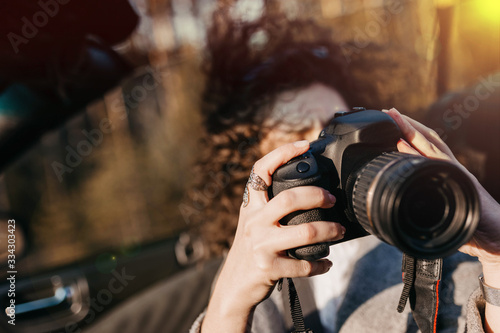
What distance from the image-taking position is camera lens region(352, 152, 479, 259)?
1.72 feet

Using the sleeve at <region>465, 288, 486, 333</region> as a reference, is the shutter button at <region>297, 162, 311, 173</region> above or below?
above

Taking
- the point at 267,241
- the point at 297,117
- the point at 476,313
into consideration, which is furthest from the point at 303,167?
the point at 476,313

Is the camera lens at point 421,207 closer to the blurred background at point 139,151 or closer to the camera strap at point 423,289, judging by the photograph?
the camera strap at point 423,289

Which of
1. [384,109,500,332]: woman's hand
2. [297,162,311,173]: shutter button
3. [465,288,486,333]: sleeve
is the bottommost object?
[465,288,486,333]: sleeve

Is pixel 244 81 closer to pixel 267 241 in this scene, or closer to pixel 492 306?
pixel 267 241

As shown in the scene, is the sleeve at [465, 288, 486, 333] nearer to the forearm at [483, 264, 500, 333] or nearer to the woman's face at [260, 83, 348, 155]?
the forearm at [483, 264, 500, 333]

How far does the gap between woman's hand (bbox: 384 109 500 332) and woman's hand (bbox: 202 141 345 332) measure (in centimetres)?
18

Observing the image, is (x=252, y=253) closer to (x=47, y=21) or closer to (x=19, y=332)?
(x=47, y=21)

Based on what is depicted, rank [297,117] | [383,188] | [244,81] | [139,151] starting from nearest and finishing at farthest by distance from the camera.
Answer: [383,188] → [297,117] → [244,81] → [139,151]

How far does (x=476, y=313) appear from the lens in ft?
2.40

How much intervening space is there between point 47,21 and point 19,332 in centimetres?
129

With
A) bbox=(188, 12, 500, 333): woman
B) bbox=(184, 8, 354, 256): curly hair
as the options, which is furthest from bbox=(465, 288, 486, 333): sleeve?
bbox=(184, 8, 354, 256): curly hair

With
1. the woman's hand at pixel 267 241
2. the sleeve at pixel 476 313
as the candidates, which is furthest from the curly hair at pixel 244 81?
the sleeve at pixel 476 313

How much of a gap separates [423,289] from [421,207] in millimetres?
342
